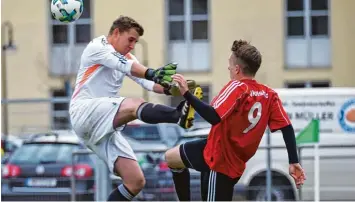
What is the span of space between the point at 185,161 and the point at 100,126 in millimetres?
828

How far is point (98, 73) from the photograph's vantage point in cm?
788

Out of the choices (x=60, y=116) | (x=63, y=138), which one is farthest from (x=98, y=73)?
(x=60, y=116)

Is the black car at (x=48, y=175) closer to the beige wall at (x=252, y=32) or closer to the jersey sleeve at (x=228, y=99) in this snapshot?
the jersey sleeve at (x=228, y=99)

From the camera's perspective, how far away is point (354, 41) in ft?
107

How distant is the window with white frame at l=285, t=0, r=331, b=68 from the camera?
3288 centimetres

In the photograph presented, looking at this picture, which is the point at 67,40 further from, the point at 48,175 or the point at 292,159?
the point at 292,159

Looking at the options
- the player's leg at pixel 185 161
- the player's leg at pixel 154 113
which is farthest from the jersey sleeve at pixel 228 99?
the player's leg at pixel 185 161

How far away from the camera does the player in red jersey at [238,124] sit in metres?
7.00

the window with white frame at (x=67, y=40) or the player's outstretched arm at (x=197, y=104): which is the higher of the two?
the window with white frame at (x=67, y=40)

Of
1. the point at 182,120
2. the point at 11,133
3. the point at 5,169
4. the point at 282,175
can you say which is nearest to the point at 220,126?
the point at 182,120

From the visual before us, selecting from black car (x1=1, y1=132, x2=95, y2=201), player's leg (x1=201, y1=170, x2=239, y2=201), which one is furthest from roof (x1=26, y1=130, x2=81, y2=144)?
player's leg (x1=201, y1=170, x2=239, y2=201)

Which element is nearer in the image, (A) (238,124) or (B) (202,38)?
(A) (238,124)

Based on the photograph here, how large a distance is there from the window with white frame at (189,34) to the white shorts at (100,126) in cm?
2475

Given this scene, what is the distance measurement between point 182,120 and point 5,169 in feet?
23.4
